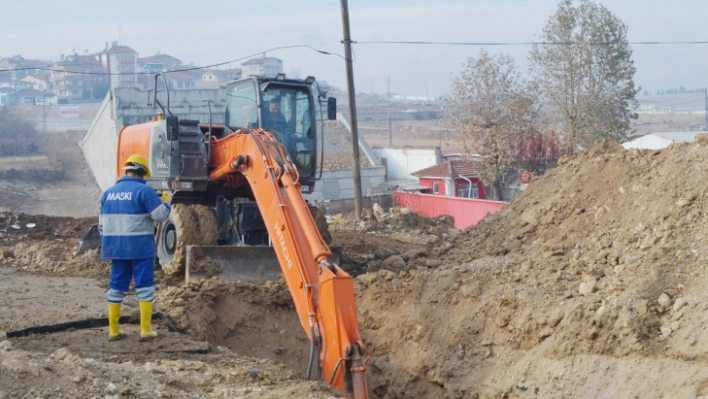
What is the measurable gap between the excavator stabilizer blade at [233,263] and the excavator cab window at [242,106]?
183 cm

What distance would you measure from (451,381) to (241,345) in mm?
2713

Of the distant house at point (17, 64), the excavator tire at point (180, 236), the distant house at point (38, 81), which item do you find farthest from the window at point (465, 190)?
the distant house at point (17, 64)

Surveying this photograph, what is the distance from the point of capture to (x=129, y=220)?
6797mm

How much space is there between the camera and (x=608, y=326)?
6012 millimetres

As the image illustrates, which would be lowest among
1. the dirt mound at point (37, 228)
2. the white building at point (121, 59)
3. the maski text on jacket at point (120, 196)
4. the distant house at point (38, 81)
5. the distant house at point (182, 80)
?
the dirt mound at point (37, 228)

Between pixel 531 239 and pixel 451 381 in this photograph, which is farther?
pixel 531 239

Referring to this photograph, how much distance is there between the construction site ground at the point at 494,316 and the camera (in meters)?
5.55

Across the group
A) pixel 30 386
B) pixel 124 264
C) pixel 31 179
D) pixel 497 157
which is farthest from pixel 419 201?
pixel 31 179

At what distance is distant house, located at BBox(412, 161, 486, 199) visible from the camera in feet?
111

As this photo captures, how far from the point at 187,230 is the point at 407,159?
35466 millimetres

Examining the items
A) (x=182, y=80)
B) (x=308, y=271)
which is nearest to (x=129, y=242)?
(x=308, y=271)

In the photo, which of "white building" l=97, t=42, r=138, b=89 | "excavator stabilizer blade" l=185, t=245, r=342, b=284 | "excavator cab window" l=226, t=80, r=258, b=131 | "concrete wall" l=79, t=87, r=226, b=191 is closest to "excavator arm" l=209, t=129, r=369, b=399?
"excavator stabilizer blade" l=185, t=245, r=342, b=284

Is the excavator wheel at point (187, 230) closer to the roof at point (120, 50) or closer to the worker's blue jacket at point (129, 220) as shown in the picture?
the worker's blue jacket at point (129, 220)

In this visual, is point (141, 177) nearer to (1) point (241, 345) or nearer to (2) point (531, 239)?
(1) point (241, 345)
